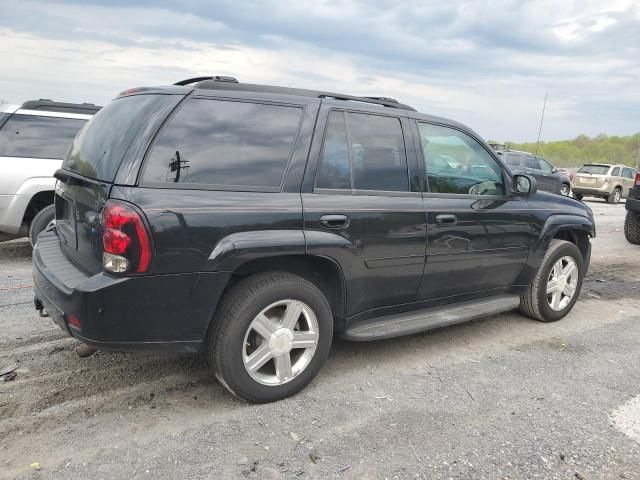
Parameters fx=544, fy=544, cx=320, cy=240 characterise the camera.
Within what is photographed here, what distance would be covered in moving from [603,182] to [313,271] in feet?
69.0

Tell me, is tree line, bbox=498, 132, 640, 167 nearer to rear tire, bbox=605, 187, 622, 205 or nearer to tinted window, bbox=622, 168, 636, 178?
tinted window, bbox=622, 168, 636, 178

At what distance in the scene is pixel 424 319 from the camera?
382 cm

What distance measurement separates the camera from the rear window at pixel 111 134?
2.91m

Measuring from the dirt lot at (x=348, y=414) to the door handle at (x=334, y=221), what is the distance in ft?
3.41

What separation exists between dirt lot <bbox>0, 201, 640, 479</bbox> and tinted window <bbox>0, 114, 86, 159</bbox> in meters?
2.63

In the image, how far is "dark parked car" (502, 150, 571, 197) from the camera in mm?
19406

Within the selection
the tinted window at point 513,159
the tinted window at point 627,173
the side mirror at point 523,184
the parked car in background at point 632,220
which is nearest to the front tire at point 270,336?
the side mirror at point 523,184

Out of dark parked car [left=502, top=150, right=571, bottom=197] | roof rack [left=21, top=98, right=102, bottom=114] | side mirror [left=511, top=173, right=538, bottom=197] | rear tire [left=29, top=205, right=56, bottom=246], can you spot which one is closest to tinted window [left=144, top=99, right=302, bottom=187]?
side mirror [left=511, top=173, right=538, bottom=197]

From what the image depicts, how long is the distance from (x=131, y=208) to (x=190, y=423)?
121cm

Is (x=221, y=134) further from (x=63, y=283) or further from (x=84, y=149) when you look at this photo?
(x=63, y=283)

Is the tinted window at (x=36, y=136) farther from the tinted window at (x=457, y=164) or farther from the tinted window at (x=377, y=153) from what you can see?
the tinted window at (x=457, y=164)

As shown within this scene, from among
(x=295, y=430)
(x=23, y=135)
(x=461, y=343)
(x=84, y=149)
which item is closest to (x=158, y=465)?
(x=295, y=430)

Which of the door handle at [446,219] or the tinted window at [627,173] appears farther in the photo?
the tinted window at [627,173]

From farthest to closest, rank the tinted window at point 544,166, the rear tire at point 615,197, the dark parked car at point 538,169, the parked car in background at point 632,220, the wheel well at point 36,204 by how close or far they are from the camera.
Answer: the rear tire at point 615,197 → the tinted window at point 544,166 → the dark parked car at point 538,169 → the parked car in background at point 632,220 → the wheel well at point 36,204
